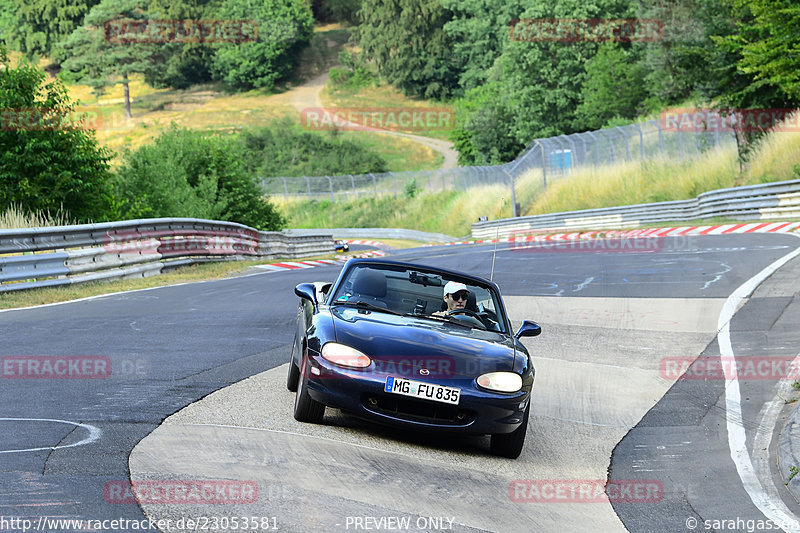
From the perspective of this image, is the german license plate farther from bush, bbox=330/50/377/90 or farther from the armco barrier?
bush, bbox=330/50/377/90

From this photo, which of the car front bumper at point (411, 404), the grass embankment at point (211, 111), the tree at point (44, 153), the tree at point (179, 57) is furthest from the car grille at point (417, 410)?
the tree at point (179, 57)

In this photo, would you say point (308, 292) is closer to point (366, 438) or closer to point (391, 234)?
point (366, 438)

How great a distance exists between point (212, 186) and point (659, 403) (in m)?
23.2

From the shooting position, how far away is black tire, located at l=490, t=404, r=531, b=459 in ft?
22.0

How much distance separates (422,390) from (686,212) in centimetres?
3089

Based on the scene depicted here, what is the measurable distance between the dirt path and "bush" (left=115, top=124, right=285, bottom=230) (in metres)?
64.3

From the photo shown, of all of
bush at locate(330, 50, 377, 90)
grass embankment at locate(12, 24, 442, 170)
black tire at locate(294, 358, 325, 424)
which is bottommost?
grass embankment at locate(12, 24, 442, 170)

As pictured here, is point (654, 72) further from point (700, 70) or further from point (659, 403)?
point (659, 403)

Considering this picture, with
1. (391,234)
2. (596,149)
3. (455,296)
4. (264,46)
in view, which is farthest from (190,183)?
(264,46)

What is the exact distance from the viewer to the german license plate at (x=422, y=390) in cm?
643

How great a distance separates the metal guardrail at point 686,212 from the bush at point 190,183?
889 centimetres

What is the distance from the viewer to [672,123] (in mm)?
41281

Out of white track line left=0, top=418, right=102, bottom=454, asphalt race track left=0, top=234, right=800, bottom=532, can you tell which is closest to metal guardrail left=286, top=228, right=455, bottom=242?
asphalt race track left=0, top=234, right=800, bottom=532

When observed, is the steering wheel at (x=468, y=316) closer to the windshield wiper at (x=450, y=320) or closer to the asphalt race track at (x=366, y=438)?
the windshield wiper at (x=450, y=320)
